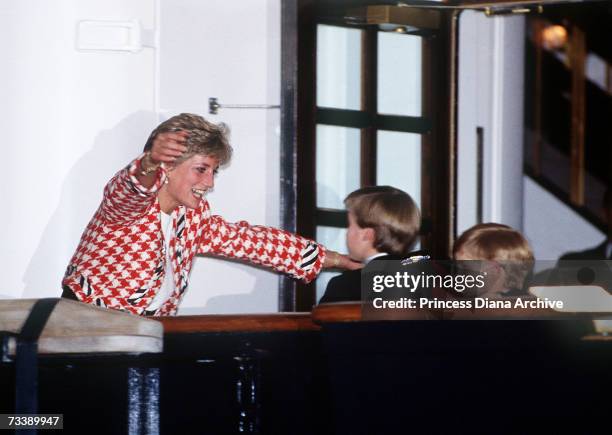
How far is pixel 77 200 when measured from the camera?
288 cm

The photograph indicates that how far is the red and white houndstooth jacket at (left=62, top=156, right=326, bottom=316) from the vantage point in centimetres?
256

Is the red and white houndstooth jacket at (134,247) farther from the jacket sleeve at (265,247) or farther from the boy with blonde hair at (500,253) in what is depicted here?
the boy with blonde hair at (500,253)

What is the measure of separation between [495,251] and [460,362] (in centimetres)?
68

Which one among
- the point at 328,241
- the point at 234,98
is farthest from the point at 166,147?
the point at 328,241

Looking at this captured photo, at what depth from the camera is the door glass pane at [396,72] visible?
384 centimetres

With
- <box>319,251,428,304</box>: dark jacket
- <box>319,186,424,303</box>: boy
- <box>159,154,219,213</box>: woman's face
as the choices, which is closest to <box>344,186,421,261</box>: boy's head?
<box>319,186,424,303</box>: boy

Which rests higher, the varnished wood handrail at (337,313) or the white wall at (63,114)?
the white wall at (63,114)

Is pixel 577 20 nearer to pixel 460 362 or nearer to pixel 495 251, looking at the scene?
pixel 495 251

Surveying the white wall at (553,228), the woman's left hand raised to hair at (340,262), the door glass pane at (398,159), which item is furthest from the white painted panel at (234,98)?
the white wall at (553,228)

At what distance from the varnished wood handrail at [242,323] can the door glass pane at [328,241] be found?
4.47 ft

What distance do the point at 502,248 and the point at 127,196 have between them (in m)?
0.98

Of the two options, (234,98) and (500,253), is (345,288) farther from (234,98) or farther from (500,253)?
(234,98)

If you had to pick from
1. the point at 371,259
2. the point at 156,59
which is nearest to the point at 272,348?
the point at 371,259

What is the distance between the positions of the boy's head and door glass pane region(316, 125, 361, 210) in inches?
31.7
